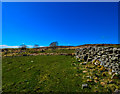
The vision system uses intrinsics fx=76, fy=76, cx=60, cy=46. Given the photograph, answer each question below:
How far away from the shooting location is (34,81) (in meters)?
8.62

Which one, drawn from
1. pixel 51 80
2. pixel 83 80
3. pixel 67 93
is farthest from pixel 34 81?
pixel 83 80

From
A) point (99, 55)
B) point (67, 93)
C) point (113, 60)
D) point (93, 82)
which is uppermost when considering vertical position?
point (99, 55)

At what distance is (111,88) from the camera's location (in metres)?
6.93

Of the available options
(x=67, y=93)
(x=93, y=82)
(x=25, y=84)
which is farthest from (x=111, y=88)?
(x=25, y=84)

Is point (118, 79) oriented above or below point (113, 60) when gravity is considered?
below

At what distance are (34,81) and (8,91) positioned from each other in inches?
97.6

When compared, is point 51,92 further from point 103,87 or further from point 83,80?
point 103,87

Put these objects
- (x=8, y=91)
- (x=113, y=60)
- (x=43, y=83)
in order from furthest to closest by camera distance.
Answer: (x=113, y=60), (x=43, y=83), (x=8, y=91)

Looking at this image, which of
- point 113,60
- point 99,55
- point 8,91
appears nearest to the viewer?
point 8,91

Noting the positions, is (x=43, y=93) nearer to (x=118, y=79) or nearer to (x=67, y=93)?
(x=67, y=93)

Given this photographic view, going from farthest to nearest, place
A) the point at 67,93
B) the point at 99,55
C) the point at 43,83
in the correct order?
the point at 99,55
the point at 43,83
the point at 67,93

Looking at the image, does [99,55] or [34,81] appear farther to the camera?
[99,55]

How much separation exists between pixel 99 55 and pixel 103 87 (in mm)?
6793

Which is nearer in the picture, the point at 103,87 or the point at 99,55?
the point at 103,87
